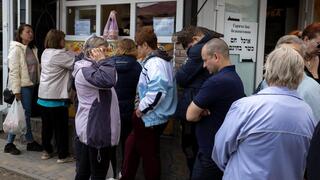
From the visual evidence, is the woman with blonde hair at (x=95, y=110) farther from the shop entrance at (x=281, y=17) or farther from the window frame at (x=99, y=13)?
the shop entrance at (x=281, y=17)

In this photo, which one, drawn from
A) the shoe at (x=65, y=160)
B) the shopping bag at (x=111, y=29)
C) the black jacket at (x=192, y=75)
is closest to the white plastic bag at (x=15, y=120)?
the shoe at (x=65, y=160)

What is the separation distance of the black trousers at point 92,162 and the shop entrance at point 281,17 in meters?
3.47

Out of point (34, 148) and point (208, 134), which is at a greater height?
point (208, 134)

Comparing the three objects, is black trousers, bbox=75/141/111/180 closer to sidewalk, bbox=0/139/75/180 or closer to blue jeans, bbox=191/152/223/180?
blue jeans, bbox=191/152/223/180

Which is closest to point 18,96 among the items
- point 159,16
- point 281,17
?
point 159,16

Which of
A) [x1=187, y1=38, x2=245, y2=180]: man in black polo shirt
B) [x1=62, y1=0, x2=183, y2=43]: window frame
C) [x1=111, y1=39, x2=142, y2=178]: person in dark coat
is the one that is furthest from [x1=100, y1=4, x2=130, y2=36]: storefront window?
[x1=187, y1=38, x2=245, y2=180]: man in black polo shirt

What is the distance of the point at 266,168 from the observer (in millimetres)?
2559

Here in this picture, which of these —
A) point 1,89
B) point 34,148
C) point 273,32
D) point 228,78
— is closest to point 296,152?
point 228,78

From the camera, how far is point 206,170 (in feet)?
11.9

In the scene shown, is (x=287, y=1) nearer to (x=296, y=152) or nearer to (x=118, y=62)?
(x=118, y=62)

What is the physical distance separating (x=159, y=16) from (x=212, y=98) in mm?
2678

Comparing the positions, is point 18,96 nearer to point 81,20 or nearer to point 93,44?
point 81,20

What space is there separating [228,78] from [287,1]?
12.2 ft

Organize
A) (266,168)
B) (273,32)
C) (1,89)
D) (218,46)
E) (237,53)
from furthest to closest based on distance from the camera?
(1,89) < (273,32) < (237,53) < (218,46) < (266,168)
